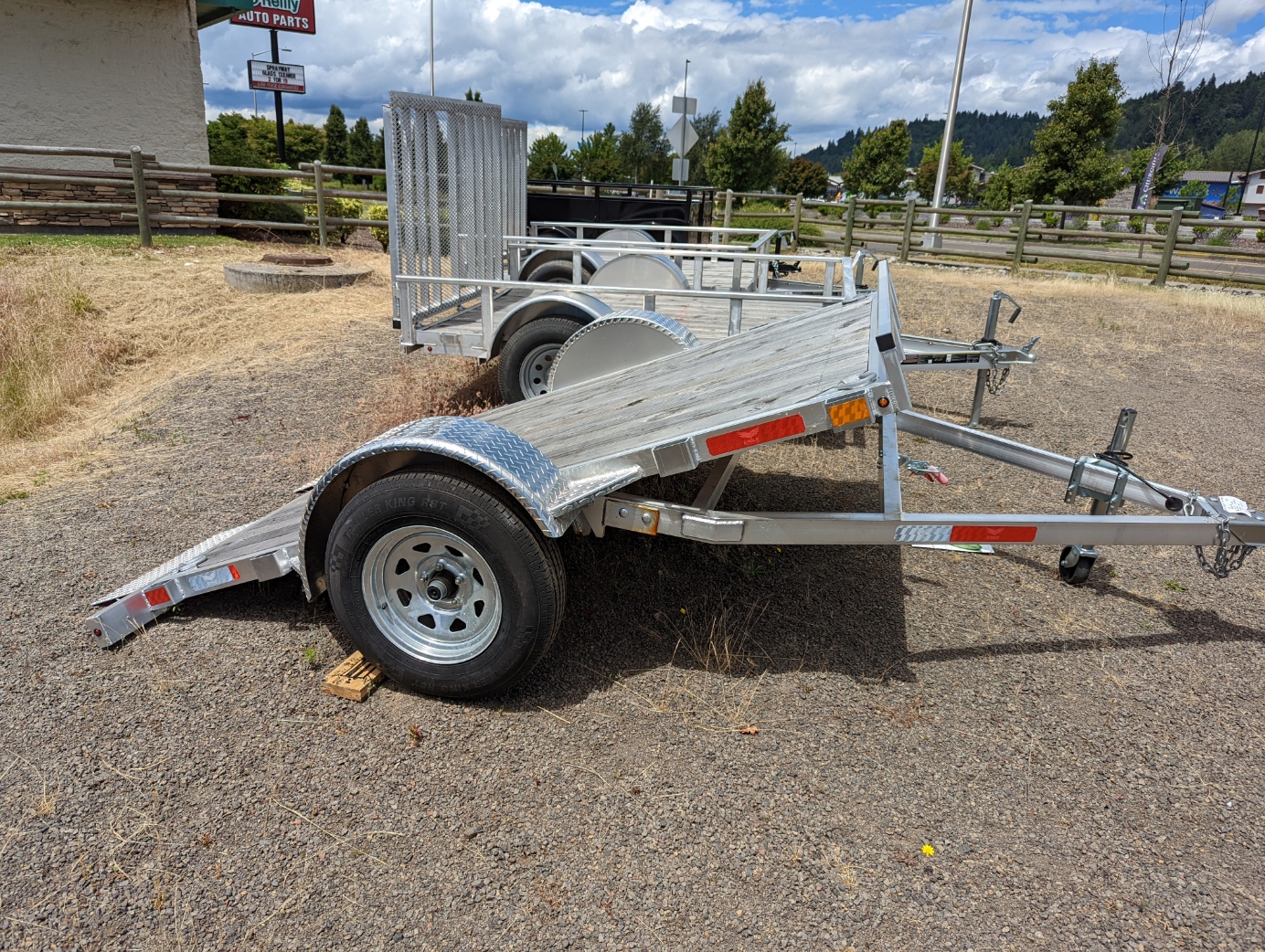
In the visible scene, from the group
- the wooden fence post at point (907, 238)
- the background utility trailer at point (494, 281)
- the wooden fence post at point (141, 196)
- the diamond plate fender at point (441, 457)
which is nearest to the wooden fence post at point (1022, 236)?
the wooden fence post at point (907, 238)

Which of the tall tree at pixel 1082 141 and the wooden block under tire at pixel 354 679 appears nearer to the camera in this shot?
the wooden block under tire at pixel 354 679

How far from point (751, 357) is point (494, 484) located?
5.45 feet

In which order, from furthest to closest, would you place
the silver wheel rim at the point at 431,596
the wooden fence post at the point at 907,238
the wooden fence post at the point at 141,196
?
1. the wooden fence post at the point at 907,238
2. the wooden fence post at the point at 141,196
3. the silver wheel rim at the point at 431,596

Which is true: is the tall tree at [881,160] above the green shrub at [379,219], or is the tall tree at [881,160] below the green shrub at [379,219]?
above

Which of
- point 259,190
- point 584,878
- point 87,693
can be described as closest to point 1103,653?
point 584,878

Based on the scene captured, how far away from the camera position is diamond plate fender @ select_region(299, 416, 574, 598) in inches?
111

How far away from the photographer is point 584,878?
94.5 inches

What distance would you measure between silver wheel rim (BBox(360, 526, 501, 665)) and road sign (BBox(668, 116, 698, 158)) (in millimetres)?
17701

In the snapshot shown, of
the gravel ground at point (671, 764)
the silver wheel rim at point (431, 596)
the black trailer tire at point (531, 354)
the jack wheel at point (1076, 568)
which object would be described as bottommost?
the gravel ground at point (671, 764)

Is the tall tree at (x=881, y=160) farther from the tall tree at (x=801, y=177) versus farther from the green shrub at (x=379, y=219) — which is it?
the green shrub at (x=379, y=219)

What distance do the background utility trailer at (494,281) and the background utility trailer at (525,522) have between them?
2105 millimetres

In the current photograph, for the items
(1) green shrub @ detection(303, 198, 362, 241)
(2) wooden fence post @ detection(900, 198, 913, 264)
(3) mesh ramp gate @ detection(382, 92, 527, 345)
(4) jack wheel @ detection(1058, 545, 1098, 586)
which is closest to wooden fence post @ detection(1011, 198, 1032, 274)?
(2) wooden fence post @ detection(900, 198, 913, 264)

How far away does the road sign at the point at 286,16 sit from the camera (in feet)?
113

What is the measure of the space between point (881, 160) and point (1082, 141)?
73.3 feet
